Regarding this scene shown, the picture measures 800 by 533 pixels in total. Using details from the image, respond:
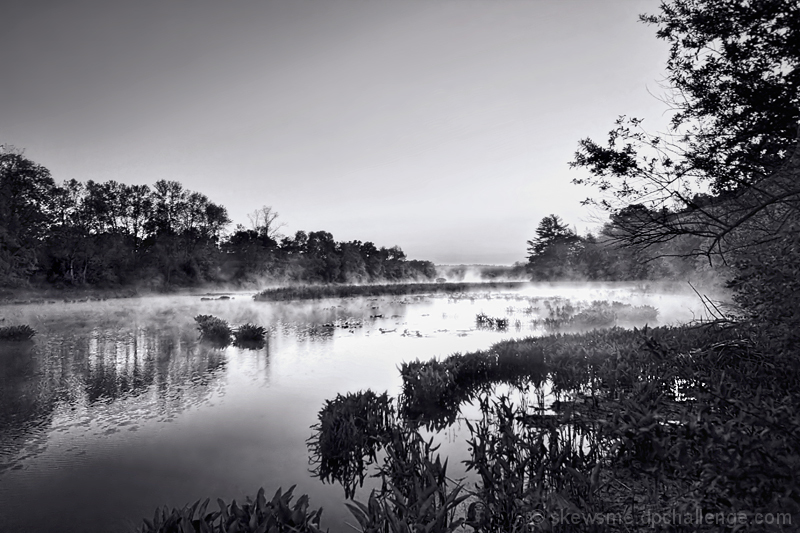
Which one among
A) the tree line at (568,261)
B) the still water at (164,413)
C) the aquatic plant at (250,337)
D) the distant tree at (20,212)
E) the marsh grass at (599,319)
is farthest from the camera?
the tree line at (568,261)

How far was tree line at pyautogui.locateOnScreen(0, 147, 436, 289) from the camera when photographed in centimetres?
3359

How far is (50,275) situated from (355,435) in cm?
5255

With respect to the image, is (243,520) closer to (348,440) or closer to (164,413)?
(348,440)

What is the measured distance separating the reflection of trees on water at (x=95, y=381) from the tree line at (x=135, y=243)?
56.4 ft

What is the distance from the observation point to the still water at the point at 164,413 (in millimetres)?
5355

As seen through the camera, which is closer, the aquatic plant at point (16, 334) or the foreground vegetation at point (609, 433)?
the foreground vegetation at point (609, 433)

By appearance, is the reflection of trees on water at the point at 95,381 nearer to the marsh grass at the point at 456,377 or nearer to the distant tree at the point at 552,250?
the marsh grass at the point at 456,377

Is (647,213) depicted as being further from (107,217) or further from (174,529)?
(107,217)

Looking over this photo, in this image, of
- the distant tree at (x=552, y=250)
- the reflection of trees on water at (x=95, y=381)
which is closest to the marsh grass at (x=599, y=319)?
the reflection of trees on water at (x=95, y=381)

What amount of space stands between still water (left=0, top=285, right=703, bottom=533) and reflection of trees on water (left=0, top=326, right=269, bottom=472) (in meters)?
0.04

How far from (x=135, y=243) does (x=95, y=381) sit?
192ft

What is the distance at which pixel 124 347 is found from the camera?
607 inches

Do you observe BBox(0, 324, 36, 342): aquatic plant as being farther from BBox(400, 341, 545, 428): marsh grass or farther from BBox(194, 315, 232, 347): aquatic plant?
BBox(400, 341, 545, 428): marsh grass

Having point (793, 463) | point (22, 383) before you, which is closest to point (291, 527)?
point (793, 463)
